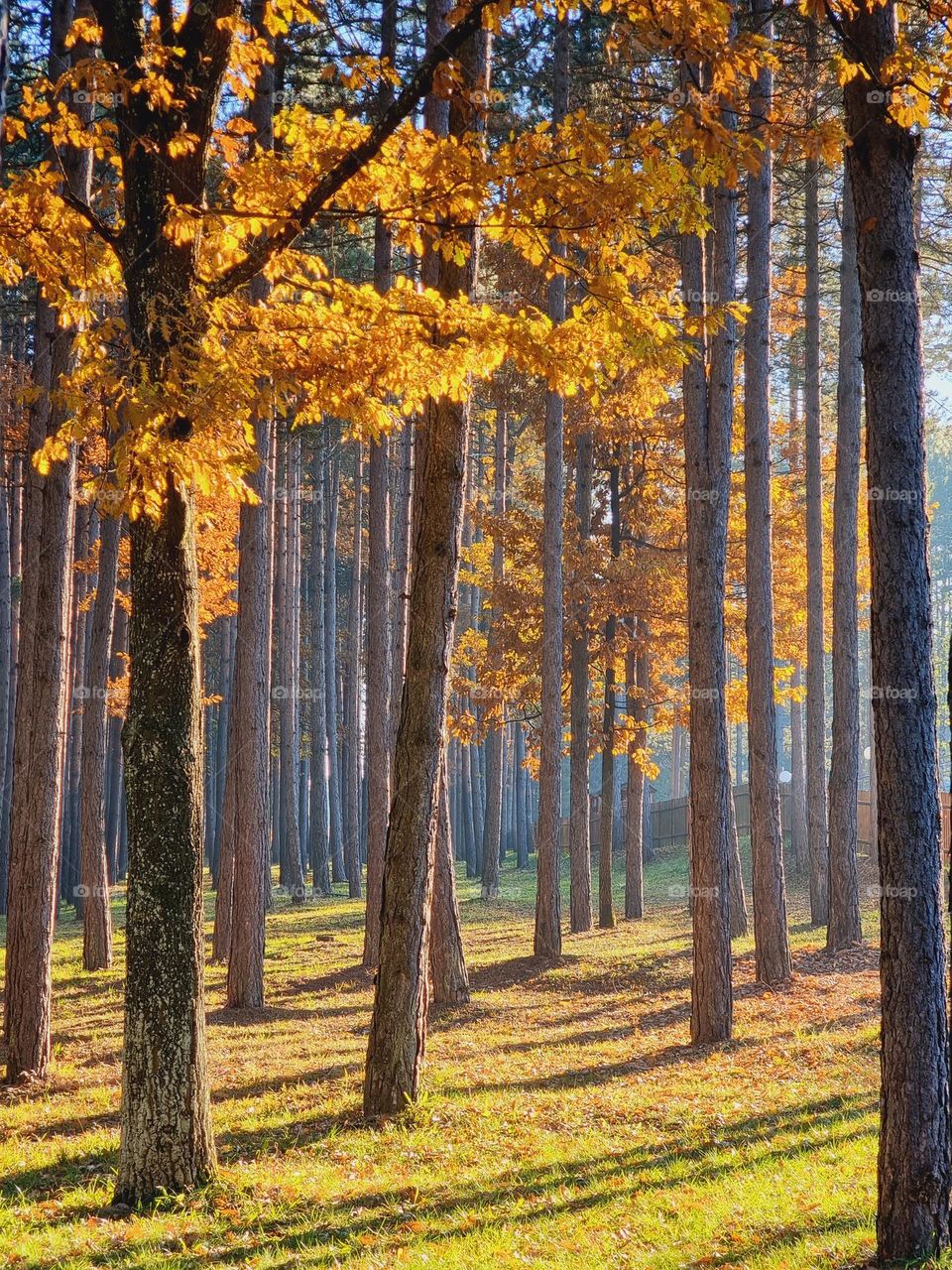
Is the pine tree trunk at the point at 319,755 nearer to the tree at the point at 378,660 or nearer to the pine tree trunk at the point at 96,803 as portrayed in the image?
the pine tree trunk at the point at 96,803

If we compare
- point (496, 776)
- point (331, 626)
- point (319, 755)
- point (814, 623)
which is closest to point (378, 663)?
point (814, 623)

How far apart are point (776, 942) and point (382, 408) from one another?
9.00m

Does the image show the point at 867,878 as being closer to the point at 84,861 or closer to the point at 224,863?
the point at 224,863

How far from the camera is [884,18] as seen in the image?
5043 mm

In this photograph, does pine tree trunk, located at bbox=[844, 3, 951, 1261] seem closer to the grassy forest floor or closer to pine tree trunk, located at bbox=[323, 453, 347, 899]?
the grassy forest floor

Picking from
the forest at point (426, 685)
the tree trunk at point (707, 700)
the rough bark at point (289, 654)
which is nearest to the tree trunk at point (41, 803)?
the forest at point (426, 685)

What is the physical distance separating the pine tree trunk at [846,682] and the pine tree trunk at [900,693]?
10.1m

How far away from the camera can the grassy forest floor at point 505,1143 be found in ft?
17.1

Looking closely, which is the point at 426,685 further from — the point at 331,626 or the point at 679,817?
the point at 679,817

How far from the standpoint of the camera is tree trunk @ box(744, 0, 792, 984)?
12.8 m

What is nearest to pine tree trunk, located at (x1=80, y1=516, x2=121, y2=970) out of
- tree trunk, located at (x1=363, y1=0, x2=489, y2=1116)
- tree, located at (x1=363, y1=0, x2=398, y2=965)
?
tree, located at (x1=363, y1=0, x2=398, y2=965)

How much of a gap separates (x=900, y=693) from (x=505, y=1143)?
13.8ft

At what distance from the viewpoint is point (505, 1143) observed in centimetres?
700

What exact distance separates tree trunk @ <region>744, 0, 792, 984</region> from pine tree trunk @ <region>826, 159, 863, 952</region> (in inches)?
57.5
